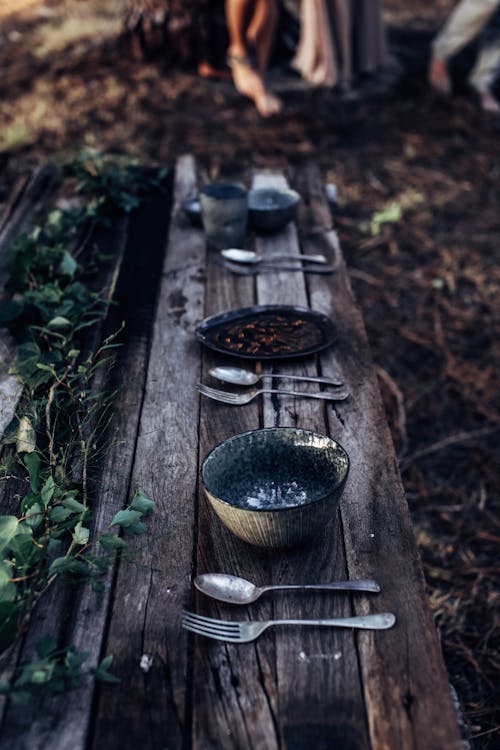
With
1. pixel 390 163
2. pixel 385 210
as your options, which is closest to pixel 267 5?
pixel 390 163

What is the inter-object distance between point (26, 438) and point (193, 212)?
3.81ft

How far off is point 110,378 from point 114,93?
163 inches

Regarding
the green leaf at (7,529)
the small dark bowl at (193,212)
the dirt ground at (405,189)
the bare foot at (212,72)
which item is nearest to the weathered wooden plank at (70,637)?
the green leaf at (7,529)

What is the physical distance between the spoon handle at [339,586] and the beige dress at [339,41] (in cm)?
456

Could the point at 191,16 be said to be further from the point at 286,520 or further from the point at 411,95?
the point at 286,520

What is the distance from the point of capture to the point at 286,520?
45.6 inches

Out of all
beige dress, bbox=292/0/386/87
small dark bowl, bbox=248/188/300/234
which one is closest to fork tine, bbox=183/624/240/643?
small dark bowl, bbox=248/188/300/234

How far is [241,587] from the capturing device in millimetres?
1174

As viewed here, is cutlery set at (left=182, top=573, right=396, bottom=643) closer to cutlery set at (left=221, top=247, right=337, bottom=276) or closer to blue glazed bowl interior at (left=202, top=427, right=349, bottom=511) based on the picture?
blue glazed bowl interior at (left=202, top=427, right=349, bottom=511)

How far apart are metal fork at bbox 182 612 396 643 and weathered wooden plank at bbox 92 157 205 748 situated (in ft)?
0.14

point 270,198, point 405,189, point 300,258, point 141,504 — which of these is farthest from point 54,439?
point 405,189

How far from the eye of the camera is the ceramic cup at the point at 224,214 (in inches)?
83.6

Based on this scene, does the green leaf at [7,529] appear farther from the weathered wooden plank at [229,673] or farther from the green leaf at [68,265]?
the green leaf at [68,265]

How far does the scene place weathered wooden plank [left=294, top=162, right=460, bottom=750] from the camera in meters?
1.01
